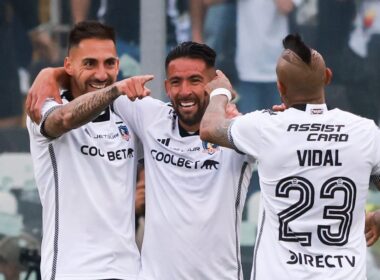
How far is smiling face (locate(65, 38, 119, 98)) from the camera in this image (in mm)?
7113

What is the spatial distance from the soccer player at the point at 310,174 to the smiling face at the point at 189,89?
65 cm

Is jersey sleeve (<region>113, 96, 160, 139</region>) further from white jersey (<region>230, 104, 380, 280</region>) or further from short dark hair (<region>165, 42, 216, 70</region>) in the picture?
white jersey (<region>230, 104, 380, 280</region>)

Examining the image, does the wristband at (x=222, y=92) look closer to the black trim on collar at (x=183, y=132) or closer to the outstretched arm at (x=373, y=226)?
the black trim on collar at (x=183, y=132)

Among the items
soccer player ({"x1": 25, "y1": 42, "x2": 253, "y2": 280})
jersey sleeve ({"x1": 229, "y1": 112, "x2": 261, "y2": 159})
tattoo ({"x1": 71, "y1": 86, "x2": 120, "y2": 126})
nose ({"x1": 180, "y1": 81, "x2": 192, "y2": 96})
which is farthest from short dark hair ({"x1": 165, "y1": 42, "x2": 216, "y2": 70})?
jersey sleeve ({"x1": 229, "y1": 112, "x2": 261, "y2": 159})

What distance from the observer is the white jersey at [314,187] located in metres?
6.33

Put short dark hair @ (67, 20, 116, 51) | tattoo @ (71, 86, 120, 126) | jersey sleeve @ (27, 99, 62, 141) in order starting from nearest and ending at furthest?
tattoo @ (71, 86, 120, 126) → jersey sleeve @ (27, 99, 62, 141) → short dark hair @ (67, 20, 116, 51)

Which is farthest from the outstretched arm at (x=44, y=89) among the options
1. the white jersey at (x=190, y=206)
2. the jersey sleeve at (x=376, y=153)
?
the jersey sleeve at (x=376, y=153)

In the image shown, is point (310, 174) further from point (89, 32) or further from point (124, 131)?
point (89, 32)

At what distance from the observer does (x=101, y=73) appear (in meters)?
7.11

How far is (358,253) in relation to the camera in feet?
21.1

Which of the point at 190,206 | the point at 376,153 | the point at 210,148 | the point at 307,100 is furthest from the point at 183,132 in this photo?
the point at 376,153

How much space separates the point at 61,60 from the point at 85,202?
3.83m

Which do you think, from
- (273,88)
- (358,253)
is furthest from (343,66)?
(358,253)

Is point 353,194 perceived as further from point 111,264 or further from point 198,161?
point 111,264
